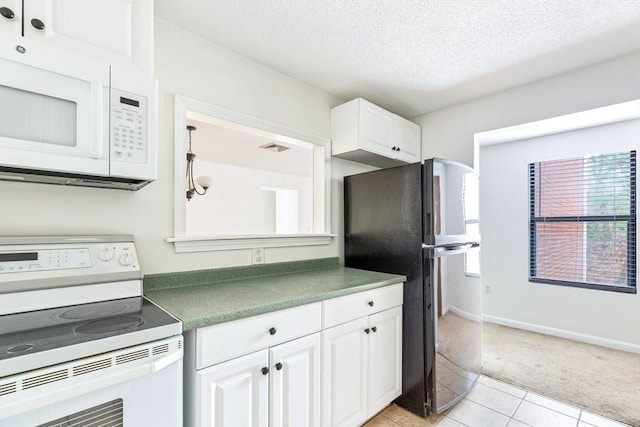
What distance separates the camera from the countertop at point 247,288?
1272 millimetres

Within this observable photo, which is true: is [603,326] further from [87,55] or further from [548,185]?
[87,55]

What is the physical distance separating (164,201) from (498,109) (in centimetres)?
265

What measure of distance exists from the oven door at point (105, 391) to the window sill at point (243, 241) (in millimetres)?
755

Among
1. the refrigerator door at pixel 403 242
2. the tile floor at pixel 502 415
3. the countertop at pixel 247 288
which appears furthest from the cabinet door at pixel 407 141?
the tile floor at pixel 502 415

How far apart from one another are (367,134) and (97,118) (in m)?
1.81

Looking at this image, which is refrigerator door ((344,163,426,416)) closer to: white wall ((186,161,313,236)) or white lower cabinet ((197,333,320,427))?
white lower cabinet ((197,333,320,427))

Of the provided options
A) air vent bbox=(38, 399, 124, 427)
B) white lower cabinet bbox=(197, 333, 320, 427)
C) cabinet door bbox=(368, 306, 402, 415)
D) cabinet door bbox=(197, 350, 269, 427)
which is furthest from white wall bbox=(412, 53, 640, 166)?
air vent bbox=(38, 399, 124, 427)

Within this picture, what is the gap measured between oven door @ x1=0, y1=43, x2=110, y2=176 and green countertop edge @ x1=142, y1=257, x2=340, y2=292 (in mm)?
697

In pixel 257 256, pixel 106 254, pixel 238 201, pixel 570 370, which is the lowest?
pixel 570 370

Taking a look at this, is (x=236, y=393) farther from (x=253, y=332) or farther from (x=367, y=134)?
(x=367, y=134)

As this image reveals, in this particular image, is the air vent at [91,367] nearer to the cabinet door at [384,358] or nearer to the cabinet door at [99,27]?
the cabinet door at [99,27]

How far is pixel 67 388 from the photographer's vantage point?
2.78 feet

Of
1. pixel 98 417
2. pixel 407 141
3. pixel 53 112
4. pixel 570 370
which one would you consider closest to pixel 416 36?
pixel 407 141

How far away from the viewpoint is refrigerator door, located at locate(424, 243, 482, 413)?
6.61ft
